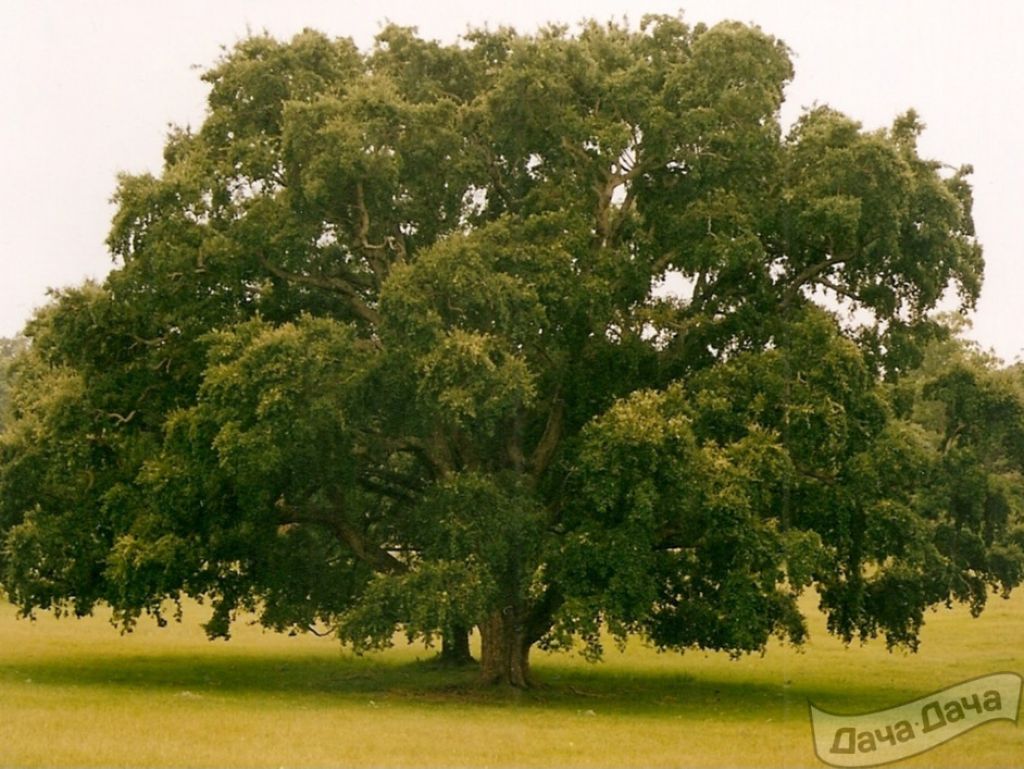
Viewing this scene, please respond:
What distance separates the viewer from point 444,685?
3288 cm

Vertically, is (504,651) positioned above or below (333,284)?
below

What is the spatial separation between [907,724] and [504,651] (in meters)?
10.7

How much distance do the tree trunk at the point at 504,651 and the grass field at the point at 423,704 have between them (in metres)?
0.67

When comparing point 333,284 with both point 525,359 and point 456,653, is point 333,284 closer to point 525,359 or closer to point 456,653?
point 525,359

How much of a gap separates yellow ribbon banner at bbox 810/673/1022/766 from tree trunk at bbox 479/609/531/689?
721cm

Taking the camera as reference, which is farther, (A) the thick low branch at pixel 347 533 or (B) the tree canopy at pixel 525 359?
(A) the thick low branch at pixel 347 533

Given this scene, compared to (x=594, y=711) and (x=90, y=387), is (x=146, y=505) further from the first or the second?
(x=594, y=711)

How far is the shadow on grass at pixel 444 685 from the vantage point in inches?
1182

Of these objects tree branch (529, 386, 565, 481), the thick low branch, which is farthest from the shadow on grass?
tree branch (529, 386, 565, 481)

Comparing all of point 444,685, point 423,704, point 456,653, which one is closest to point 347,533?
point 444,685

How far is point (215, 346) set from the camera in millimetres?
28109

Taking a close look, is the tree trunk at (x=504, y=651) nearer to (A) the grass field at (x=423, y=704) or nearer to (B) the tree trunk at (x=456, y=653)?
(A) the grass field at (x=423, y=704)

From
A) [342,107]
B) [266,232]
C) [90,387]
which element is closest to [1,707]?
[90,387]

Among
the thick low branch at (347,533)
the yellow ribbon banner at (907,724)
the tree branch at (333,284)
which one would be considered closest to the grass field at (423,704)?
the yellow ribbon banner at (907,724)
